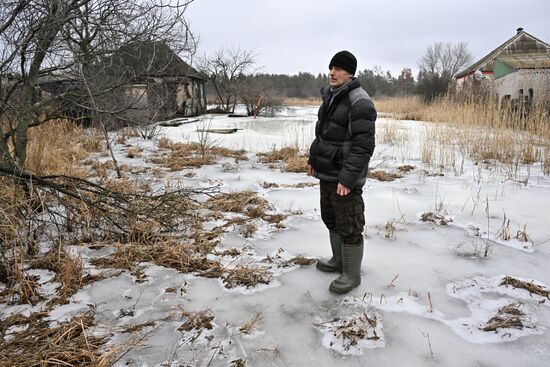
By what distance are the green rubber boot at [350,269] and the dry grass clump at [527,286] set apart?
0.98m

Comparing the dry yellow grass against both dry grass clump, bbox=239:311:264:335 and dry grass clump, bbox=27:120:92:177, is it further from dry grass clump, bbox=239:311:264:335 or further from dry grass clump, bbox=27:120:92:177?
dry grass clump, bbox=27:120:92:177

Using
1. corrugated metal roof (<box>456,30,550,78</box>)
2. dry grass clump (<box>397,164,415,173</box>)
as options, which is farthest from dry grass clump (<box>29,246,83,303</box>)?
corrugated metal roof (<box>456,30,550,78</box>)

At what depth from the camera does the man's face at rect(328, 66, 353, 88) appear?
227 centimetres

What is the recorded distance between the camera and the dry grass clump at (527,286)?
88.5 inches

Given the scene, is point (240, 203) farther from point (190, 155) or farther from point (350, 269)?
point (190, 155)

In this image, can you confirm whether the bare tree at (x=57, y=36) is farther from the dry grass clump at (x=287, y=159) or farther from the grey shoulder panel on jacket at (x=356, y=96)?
the dry grass clump at (x=287, y=159)

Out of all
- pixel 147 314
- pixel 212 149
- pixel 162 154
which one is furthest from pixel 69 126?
pixel 147 314

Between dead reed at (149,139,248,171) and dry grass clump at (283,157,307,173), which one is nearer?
dry grass clump at (283,157,307,173)

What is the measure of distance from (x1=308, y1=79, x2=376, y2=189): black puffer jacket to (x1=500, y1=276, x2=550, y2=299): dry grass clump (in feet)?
3.98

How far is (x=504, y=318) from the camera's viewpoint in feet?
6.51

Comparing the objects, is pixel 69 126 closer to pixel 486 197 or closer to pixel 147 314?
pixel 147 314

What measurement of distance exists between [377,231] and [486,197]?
5.81 ft

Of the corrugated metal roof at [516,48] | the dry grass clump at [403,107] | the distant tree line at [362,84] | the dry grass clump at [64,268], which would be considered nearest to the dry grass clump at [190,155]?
the dry grass clump at [64,268]

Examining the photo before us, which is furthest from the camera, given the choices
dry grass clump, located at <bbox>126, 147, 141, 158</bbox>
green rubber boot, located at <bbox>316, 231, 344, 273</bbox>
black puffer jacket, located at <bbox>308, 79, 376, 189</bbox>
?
dry grass clump, located at <bbox>126, 147, 141, 158</bbox>
